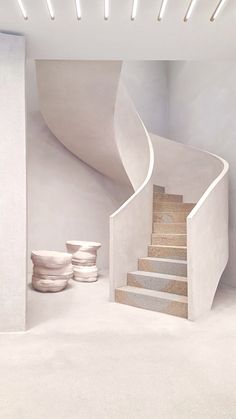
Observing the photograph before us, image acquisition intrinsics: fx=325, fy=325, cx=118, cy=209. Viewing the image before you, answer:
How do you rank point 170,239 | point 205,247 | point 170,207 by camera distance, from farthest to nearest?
point 170,207, point 170,239, point 205,247

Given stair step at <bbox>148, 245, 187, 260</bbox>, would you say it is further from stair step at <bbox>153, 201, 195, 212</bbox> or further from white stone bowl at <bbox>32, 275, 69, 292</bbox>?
white stone bowl at <bbox>32, 275, 69, 292</bbox>

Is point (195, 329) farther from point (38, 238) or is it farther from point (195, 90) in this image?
point (195, 90)

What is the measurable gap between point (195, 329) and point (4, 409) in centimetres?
171

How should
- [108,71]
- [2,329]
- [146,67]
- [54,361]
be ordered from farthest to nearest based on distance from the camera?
[146,67], [108,71], [2,329], [54,361]

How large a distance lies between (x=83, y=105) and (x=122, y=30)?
2.01 m

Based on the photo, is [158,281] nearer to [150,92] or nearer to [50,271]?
[50,271]

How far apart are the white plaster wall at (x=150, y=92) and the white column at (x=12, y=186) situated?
4.85 m

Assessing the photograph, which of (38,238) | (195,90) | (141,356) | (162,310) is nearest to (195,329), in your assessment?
(162,310)

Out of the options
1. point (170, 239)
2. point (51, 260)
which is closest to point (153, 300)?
point (170, 239)

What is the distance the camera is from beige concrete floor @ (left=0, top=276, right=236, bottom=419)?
1.53 metres

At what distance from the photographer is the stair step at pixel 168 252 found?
3.83 meters

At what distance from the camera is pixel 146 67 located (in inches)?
290

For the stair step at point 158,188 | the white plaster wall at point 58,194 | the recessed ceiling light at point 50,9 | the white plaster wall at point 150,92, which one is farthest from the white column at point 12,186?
the white plaster wall at point 150,92

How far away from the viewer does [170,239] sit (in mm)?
4176
